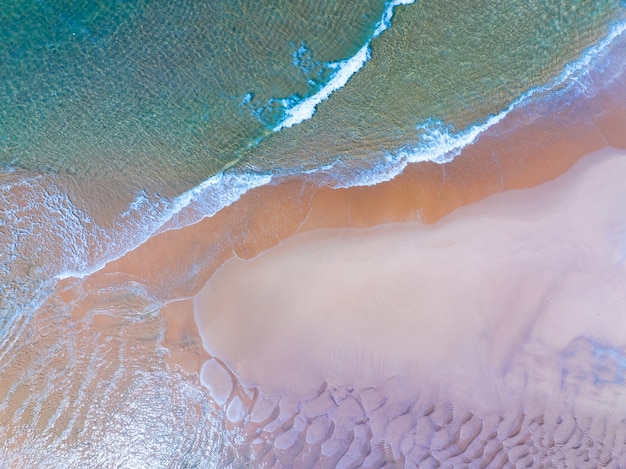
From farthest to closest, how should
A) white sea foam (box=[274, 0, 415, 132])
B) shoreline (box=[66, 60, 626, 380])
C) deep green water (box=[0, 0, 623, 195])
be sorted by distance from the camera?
1. white sea foam (box=[274, 0, 415, 132])
2. deep green water (box=[0, 0, 623, 195])
3. shoreline (box=[66, 60, 626, 380])

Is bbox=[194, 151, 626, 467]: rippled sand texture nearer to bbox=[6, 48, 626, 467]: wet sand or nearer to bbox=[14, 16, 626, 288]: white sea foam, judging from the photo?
bbox=[6, 48, 626, 467]: wet sand

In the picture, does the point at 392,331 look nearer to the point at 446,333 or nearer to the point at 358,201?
the point at 446,333

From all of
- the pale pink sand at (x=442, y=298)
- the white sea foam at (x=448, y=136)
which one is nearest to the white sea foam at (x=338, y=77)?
the white sea foam at (x=448, y=136)

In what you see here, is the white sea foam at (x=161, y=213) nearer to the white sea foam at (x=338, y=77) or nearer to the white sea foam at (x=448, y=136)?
the white sea foam at (x=338, y=77)

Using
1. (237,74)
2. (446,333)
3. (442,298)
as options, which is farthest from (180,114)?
(446,333)

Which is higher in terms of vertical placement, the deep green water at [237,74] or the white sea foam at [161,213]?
the deep green water at [237,74]

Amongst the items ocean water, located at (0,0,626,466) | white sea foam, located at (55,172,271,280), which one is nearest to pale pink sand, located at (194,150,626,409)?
white sea foam, located at (55,172,271,280)
